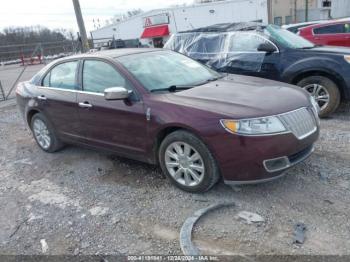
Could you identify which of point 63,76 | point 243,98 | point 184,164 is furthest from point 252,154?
point 63,76

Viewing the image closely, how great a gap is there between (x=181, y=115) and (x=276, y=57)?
3.46 m

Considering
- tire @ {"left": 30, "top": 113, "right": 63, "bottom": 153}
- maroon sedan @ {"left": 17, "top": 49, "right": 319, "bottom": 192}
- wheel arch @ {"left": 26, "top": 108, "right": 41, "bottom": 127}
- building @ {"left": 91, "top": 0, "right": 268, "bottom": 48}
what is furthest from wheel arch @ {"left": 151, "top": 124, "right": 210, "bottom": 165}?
building @ {"left": 91, "top": 0, "right": 268, "bottom": 48}

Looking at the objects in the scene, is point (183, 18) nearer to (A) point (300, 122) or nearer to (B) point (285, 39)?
(B) point (285, 39)

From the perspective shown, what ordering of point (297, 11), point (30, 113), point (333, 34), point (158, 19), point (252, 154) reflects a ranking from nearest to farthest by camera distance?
point (252, 154), point (30, 113), point (333, 34), point (158, 19), point (297, 11)

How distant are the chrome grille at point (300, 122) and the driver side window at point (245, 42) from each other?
3.15 m

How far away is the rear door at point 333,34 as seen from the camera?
36.5ft

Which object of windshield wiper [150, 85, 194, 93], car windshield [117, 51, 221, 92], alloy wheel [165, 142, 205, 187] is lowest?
alloy wheel [165, 142, 205, 187]

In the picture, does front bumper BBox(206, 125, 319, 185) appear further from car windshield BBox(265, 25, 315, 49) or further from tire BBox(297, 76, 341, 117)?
car windshield BBox(265, 25, 315, 49)

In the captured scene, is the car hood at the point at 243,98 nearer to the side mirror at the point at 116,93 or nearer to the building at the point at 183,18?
the side mirror at the point at 116,93

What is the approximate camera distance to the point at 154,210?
358 centimetres

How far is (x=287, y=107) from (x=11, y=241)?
3.00 meters

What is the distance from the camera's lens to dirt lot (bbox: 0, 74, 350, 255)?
2990 mm

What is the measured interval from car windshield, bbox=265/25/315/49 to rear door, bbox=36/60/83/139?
374cm

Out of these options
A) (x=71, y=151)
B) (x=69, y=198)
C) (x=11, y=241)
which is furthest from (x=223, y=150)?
(x=71, y=151)
